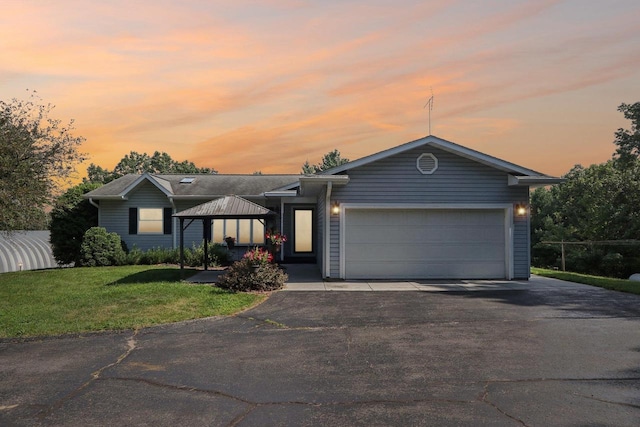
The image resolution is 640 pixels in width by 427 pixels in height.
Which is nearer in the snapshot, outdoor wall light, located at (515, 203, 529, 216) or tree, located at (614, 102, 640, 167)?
outdoor wall light, located at (515, 203, 529, 216)

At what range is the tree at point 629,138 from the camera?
103 feet

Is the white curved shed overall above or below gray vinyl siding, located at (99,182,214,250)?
below

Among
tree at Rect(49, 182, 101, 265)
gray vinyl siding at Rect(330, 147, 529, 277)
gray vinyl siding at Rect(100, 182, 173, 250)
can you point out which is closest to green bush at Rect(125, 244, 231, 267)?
gray vinyl siding at Rect(100, 182, 173, 250)

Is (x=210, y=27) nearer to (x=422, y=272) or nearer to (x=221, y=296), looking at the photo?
(x=221, y=296)

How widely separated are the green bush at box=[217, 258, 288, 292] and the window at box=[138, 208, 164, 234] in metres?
10.8

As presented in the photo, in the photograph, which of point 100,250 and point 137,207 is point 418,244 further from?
point 100,250

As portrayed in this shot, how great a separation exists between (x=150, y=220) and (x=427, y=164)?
14.7 m

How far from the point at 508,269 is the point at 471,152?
4.14 metres

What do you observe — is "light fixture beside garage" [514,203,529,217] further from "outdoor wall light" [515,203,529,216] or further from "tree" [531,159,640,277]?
"tree" [531,159,640,277]

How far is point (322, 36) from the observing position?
13.2m

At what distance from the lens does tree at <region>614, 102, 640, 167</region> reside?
31.5 meters

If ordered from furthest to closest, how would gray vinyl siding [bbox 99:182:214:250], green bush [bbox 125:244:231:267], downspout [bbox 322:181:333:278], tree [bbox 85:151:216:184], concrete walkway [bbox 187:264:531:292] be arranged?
tree [bbox 85:151:216:184] → gray vinyl siding [bbox 99:182:214:250] → green bush [bbox 125:244:231:267] → downspout [bbox 322:181:333:278] → concrete walkway [bbox 187:264:531:292]

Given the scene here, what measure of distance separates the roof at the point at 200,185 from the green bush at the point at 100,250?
206cm

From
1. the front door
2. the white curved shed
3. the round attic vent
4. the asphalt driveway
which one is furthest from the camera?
the front door
